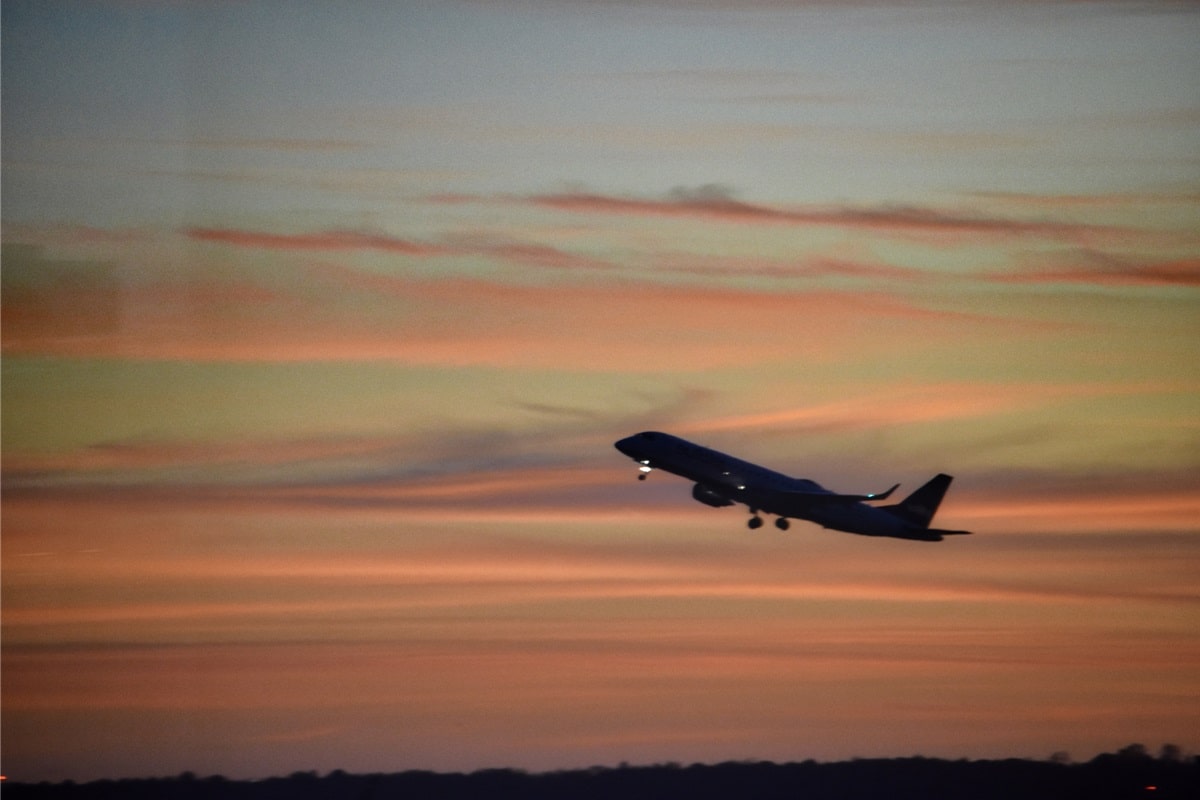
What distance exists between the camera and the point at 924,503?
191 m

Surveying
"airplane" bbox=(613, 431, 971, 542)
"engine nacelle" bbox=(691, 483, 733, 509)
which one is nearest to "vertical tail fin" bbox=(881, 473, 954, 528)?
"airplane" bbox=(613, 431, 971, 542)

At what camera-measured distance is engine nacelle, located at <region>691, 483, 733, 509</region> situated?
162 metres

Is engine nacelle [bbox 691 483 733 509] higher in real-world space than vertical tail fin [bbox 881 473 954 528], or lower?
lower

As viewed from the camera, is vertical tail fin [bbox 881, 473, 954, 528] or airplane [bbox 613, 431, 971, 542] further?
vertical tail fin [bbox 881, 473, 954, 528]

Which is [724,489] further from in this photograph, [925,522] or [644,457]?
[925,522]

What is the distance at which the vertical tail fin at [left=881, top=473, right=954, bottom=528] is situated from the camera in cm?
18762

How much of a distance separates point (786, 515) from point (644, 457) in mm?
16574

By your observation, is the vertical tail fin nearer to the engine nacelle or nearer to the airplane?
the airplane

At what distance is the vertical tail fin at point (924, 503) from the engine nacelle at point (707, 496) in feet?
94.3

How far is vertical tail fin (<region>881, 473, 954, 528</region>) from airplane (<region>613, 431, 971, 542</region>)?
6.77 ft

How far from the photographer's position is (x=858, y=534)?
590 ft

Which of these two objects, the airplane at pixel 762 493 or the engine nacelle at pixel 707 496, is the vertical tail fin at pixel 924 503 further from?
the engine nacelle at pixel 707 496

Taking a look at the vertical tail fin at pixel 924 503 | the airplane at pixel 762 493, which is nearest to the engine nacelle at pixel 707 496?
the airplane at pixel 762 493

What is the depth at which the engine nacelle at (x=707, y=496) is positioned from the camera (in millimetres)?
162125
